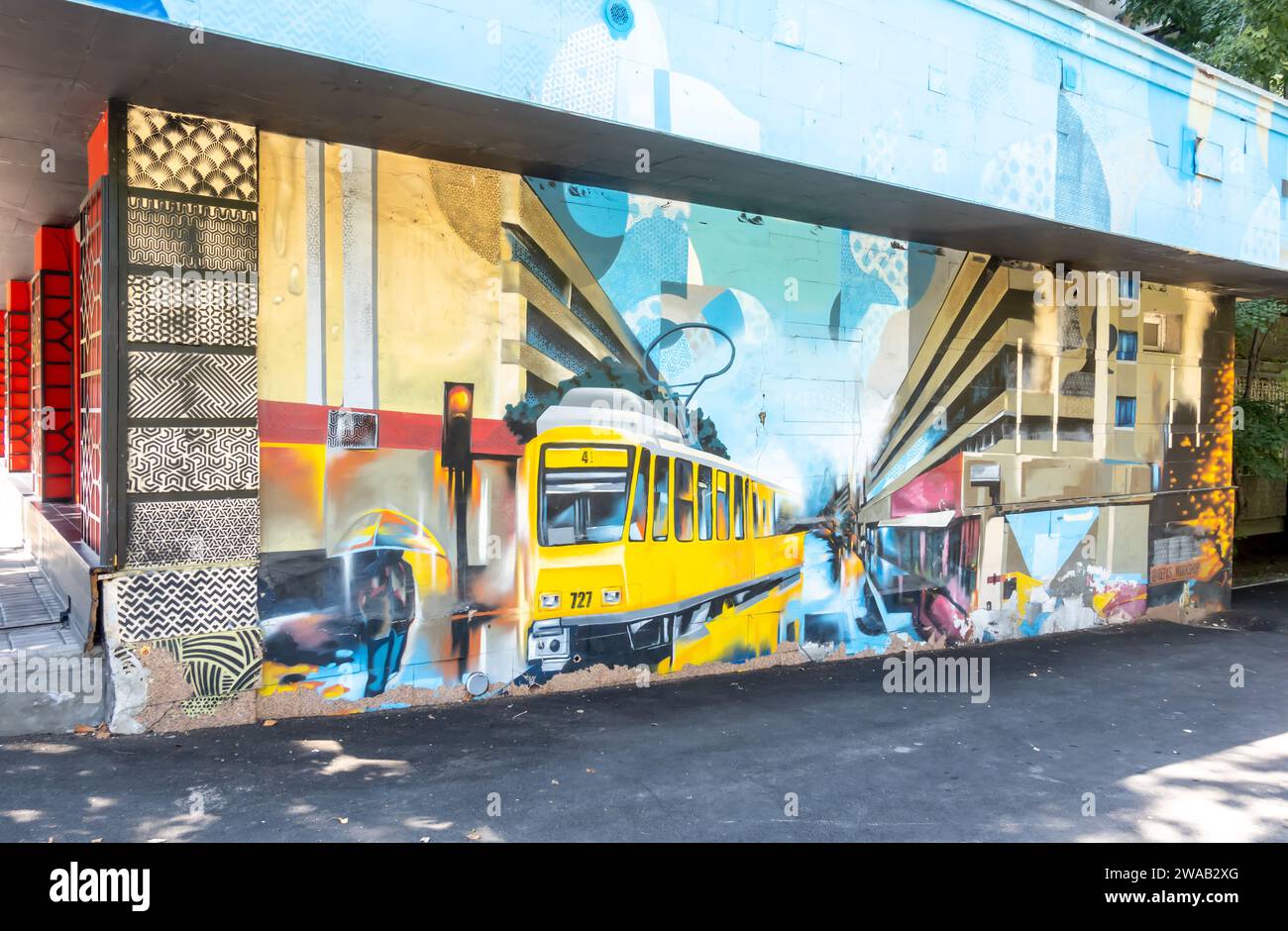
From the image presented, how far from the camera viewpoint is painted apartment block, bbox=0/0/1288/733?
518 centimetres

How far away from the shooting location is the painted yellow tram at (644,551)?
21.9 feet

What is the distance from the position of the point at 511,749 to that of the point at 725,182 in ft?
13.9

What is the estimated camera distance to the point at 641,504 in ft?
23.1

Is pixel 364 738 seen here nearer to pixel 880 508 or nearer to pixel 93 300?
pixel 93 300

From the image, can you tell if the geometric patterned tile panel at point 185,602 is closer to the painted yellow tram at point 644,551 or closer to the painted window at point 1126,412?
the painted yellow tram at point 644,551

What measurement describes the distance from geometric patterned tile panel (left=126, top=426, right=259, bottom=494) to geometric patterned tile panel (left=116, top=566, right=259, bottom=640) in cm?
52

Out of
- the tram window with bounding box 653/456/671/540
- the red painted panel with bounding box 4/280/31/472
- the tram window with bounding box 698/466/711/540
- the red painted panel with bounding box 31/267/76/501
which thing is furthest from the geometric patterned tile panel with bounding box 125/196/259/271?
the red painted panel with bounding box 4/280/31/472

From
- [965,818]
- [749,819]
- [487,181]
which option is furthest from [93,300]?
[965,818]

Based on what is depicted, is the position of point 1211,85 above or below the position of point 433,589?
above

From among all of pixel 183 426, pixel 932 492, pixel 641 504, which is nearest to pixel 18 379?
pixel 183 426

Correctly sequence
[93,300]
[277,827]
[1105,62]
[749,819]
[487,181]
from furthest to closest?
[1105,62]
[487,181]
[93,300]
[749,819]
[277,827]

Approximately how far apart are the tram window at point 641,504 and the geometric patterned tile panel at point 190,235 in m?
3.11

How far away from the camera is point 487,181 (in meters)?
6.32

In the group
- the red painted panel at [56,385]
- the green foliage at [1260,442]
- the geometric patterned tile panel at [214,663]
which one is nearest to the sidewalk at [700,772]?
the geometric patterned tile panel at [214,663]
